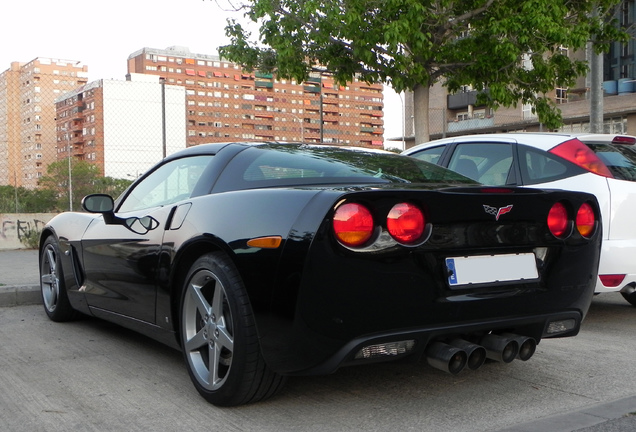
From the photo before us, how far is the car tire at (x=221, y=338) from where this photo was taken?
3115 mm

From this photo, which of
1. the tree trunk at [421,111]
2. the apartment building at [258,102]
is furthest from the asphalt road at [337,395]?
the apartment building at [258,102]

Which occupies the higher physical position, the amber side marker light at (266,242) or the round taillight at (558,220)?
the round taillight at (558,220)

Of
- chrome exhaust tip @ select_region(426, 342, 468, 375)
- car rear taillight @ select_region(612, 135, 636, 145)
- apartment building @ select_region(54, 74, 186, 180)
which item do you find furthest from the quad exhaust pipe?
apartment building @ select_region(54, 74, 186, 180)

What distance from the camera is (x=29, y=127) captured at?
78.1ft

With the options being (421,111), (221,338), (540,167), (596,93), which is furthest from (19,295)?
(596,93)

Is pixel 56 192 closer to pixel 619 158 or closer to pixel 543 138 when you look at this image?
pixel 543 138

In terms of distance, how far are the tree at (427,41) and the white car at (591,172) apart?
645 centimetres

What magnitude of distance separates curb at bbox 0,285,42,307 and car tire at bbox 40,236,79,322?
0.92 metres

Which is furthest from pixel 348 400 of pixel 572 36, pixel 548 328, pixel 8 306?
pixel 572 36

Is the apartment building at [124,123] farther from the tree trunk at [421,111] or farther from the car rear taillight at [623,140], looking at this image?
the car rear taillight at [623,140]

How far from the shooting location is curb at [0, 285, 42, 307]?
6.58 meters

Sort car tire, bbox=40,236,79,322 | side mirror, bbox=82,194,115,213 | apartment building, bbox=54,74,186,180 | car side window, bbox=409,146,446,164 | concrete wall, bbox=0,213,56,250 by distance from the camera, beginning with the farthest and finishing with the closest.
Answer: apartment building, bbox=54,74,186,180 → concrete wall, bbox=0,213,56,250 → car side window, bbox=409,146,446,164 → car tire, bbox=40,236,79,322 → side mirror, bbox=82,194,115,213

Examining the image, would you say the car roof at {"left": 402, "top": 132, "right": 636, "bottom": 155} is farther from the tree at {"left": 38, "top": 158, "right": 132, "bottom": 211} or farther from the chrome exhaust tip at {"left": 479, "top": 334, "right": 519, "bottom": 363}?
the tree at {"left": 38, "top": 158, "right": 132, "bottom": 211}

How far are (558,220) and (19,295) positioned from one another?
502cm
